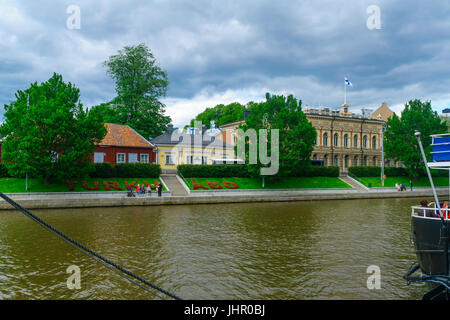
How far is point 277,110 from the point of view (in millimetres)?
47312

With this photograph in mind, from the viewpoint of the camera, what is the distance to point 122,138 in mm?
50594

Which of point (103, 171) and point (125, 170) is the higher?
point (125, 170)

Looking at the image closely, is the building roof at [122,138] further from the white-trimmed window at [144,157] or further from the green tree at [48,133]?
the green tree at [48,133]

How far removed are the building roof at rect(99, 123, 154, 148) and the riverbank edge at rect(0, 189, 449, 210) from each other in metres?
17.8

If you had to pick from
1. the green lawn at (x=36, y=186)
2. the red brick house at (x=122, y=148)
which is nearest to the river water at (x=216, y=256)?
the green lawn at (x=36, y=186)

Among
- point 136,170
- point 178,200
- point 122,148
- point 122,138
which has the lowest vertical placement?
point 178,200

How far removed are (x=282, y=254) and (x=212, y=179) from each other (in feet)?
102

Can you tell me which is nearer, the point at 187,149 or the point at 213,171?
the point at 213,171

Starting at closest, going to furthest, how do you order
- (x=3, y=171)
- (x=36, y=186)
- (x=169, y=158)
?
(x=36, y=186) < (x=3, y=171) < (x=169, y=158)

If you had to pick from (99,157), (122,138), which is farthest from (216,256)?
(122,138)

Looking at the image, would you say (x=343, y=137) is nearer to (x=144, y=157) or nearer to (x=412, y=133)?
(x=412, y=133)

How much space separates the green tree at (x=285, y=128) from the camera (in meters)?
44.2

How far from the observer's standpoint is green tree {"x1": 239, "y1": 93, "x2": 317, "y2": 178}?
44.2 metres

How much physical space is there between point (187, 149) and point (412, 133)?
39.5 meters
